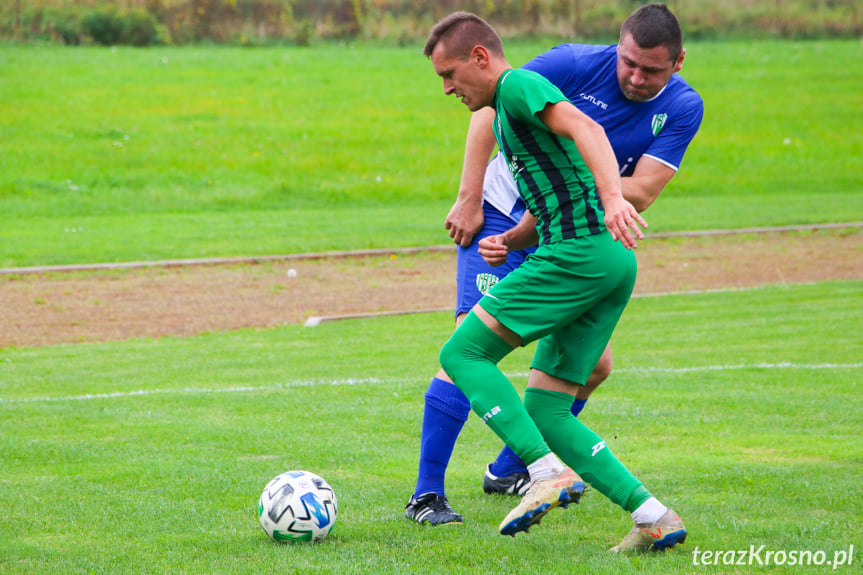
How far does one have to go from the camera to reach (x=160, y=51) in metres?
34.9

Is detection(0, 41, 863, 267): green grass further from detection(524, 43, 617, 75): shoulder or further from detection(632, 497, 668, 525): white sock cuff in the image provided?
detection(632, 497, 668, 525): white sock cuff

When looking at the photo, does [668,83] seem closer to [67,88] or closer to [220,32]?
[67,88]

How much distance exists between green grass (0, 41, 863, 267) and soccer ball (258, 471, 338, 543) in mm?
12389

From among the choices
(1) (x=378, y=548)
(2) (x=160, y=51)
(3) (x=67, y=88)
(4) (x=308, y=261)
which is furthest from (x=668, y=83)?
(2) (x=160, y=51)

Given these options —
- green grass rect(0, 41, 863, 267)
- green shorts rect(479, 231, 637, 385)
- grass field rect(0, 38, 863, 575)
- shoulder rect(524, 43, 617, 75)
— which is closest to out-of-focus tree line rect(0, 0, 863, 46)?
green grass rect(0, 41, 863, 267)

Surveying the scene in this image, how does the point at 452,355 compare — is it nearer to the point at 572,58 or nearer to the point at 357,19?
the point at 572,58

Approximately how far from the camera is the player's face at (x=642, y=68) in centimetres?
430

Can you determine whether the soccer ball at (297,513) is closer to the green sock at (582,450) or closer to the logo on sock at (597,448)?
the green sock at (582,450)

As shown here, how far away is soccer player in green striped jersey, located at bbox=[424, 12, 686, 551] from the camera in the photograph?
3.89 meters

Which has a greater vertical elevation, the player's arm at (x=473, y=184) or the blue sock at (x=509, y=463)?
the player's arm at (x=473, y=184)

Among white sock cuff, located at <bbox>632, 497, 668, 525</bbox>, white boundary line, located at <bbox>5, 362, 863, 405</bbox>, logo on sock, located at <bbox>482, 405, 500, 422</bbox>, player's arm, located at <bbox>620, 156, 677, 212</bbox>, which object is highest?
player's arm, located at <bbox>620, 156, 677, 212</bbox>

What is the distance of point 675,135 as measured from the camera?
15.3 ft

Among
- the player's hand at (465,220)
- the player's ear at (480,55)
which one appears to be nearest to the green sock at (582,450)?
the player's hand at (465,220)

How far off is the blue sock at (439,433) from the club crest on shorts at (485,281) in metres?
0.47
